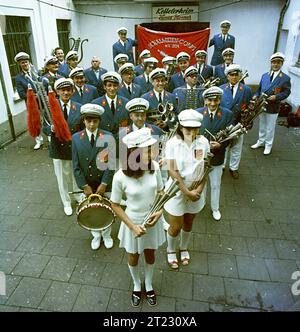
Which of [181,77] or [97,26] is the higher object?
[97,26]

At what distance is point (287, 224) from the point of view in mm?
5176

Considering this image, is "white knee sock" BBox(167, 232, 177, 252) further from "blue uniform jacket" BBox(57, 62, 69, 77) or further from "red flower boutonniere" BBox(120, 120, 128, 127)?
"blue uniform jacket" BBox(57, 62, 69, 77)

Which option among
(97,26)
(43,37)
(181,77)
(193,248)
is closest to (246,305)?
(193,248)

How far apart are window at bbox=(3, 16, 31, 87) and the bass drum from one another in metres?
8.13

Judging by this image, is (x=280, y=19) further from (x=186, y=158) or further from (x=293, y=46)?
(x=186, y=158)

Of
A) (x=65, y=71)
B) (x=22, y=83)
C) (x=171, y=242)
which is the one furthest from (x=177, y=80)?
(x=171, y=242)

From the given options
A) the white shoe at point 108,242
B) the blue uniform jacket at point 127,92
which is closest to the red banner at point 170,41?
the blue uniform jacket at point 127,92

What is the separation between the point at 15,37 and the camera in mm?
10039

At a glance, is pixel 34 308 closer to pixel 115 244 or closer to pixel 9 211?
pixel 115 244

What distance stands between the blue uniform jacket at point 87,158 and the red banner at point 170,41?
28.3 ft

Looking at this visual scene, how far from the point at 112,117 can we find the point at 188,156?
2.20m

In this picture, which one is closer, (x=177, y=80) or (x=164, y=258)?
(x=164, y=258)

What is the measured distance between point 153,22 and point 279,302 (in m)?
12.2

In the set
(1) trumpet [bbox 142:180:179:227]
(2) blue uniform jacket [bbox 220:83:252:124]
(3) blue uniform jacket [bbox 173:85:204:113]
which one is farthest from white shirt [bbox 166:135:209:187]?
(2) blue uniform jacket [bbox 220:83:252:124]
